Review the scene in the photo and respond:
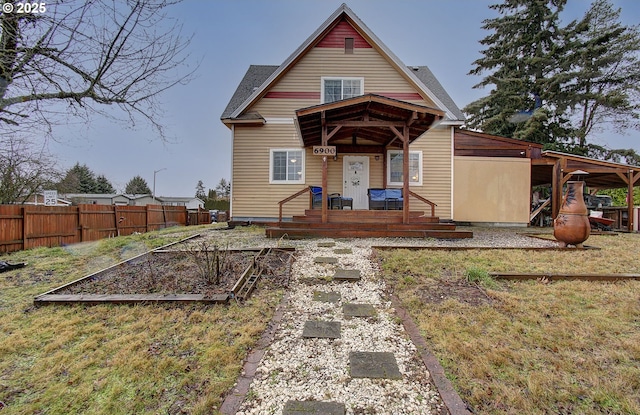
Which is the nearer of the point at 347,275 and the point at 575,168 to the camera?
the point at 347,275

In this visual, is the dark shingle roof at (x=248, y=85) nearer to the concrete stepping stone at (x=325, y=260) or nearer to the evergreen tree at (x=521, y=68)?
the concrete stepping stone at (x=325, y=260)

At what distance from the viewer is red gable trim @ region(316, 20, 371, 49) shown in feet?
34.3

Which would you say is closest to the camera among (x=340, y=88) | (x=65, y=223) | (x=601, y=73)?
(x=65, y=223)

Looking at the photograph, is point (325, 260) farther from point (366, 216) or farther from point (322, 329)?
point (366, 216)

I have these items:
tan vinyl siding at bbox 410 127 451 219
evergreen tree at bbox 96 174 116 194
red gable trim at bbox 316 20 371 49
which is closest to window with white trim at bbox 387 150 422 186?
tan vinyl siding at bbox 410 127 451 219

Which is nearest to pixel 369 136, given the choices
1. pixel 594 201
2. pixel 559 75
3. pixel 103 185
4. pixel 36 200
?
pixel 594 201

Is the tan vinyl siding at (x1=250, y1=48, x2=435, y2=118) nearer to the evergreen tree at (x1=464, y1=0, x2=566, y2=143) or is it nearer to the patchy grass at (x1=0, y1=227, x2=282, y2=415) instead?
the patchy grass at (x1=0, y1=227, x2=282, y2=415)

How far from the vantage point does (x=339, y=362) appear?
231 centimetres

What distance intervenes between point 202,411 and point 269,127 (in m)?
9.69

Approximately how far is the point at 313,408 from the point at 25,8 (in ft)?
18.2

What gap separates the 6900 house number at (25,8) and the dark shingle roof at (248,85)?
6707 mm

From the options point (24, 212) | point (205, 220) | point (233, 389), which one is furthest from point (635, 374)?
point (205, 220)

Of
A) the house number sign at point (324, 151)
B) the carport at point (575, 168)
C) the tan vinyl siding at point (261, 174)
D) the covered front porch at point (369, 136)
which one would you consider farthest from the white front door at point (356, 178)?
the carport at point (575, 168)

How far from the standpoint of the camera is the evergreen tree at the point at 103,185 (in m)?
46.1
